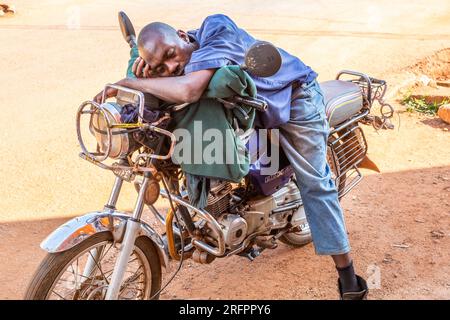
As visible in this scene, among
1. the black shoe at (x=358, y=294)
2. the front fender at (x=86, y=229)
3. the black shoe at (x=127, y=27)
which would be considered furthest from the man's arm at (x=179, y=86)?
the black shoe at (x=358, y=294)

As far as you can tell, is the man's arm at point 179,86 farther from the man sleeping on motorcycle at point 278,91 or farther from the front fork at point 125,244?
the front fork at point 125,244

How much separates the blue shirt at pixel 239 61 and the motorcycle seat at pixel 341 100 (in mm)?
493

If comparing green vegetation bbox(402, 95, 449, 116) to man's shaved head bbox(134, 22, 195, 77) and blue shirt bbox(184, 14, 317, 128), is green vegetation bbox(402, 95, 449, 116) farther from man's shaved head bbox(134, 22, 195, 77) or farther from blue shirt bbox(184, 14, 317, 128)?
man's shaved head bbox(134, 22, 195, 77)

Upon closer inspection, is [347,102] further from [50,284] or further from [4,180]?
[4,180]

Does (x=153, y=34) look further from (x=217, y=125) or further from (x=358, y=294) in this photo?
(x=358, y=294)

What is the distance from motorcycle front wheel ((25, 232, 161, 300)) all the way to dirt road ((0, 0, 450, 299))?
1.65ft

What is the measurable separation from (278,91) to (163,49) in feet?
2.25

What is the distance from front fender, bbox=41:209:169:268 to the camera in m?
2.53

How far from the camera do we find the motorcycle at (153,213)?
8.25 ft

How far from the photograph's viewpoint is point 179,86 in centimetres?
244

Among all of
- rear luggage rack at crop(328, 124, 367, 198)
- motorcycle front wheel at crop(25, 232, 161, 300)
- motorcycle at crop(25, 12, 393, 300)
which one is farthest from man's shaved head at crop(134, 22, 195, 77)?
rear luggage rack at crop(328, 124, 367, 198)

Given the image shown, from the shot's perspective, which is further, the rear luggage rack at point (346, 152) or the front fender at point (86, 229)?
the rear luggage rack at point (346, 152)

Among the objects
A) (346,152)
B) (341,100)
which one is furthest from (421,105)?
(341,100)

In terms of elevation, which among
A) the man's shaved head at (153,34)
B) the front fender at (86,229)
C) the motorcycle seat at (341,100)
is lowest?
the front fender at (86,229)
